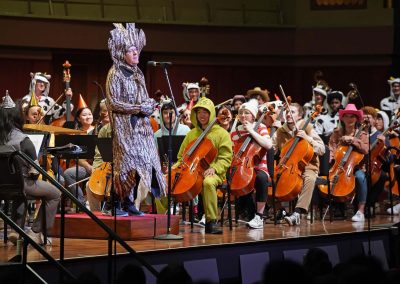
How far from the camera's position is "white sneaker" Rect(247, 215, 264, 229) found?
30.7 feet

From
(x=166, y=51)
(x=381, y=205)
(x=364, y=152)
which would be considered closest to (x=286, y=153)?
(x=364, y=152)

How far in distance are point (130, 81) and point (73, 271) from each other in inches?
82.5

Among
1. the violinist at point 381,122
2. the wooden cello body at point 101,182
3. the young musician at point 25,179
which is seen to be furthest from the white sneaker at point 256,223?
the violinist at point 381,122

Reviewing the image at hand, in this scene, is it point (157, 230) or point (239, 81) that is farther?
point (239, 81)

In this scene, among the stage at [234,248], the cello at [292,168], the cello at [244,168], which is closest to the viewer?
the stage at [234,248]

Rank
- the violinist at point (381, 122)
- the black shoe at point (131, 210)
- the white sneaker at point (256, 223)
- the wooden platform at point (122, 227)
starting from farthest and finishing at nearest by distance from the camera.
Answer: the violinist at point (381, 122) → the white sneaker at point (256, 223) → the black shoe at point (131, 210) → the wooden platform at point (122, 227)

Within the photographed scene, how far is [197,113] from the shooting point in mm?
9047

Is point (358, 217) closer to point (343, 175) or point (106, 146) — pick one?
point (343, 175)

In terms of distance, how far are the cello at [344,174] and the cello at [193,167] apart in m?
1.92

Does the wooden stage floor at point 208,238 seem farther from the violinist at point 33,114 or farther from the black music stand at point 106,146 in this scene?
the violinist at point 33,114

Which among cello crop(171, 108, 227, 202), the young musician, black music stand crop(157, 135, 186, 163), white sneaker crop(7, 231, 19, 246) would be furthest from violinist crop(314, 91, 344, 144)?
Result: white sneaker crop(7, 231, 19, 246)

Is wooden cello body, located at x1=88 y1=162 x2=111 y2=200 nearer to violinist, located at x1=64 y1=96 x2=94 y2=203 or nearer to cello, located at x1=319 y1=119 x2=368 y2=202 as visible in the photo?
violinist, located at x1=64 y1=96 x2=94 y2=203

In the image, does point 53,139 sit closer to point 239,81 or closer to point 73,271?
point 73,271

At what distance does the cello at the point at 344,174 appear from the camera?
10.1m
